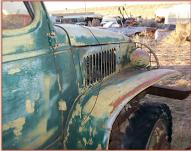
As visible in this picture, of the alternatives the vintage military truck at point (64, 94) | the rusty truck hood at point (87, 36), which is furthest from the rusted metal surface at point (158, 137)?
the rusty truck hood at point (87, 36)

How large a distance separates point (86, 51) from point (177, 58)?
920 cm

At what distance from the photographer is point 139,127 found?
327 cm

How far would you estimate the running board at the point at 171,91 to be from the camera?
4.65 metres

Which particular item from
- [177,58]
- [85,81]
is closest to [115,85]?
[85,81]

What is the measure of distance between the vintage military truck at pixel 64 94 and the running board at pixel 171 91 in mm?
1009

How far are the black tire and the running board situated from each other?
104cm

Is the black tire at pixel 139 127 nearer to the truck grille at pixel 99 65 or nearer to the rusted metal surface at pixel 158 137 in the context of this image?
the rusted metal surface at pixel 158 137

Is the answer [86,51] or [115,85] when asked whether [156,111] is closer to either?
[115,85]

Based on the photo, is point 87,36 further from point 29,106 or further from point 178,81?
point 178,81

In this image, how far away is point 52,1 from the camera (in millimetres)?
2936

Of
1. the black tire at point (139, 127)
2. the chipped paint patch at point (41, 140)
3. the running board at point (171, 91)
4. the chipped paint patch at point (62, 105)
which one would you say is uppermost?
the chipped paint patch at point (62, 105)

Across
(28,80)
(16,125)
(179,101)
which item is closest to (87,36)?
(28,80)

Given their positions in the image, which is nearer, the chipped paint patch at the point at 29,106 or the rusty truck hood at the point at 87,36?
the chipped paint patch at the point at 29,106

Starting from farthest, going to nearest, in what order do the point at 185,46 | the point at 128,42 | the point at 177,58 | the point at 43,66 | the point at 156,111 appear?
the point at 185,46
the point at 177,58
the point at 128,42
the point at 156,111
the point at 43,66
